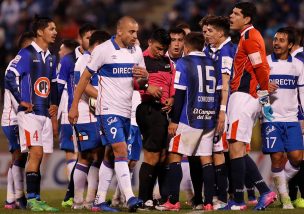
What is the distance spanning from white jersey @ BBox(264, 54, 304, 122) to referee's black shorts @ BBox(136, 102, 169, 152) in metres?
1.60

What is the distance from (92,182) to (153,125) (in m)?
1.21

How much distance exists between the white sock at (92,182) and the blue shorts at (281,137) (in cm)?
232

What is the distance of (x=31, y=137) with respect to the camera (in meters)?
13.7

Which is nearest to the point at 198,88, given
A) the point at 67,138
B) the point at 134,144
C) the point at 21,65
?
the point at 134,144

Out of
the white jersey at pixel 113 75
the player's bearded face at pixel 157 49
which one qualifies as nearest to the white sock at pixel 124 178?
the white jersey at pixel 113 75

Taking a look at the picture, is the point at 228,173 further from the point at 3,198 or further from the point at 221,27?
the point at 3,198

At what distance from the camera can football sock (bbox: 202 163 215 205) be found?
13359 mm

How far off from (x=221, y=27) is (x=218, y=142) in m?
1.52

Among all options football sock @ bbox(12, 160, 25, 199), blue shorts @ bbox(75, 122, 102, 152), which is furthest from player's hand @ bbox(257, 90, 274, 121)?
football sock @ bbox(12, 160, 25, 199)

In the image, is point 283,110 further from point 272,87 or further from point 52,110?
point 52,110

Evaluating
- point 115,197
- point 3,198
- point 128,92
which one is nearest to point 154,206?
point 115,197

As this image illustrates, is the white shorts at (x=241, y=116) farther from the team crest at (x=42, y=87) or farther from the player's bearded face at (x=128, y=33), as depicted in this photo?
the team crest at (x=42, y=87)

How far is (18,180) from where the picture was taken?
14.4 meters

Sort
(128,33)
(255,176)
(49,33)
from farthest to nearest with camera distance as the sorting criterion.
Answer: (49,33)
(255,176)
(128,33)
